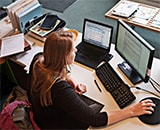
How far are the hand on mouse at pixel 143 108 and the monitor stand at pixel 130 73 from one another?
231 mm

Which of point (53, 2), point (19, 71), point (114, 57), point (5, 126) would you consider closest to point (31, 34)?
point (19, 71)

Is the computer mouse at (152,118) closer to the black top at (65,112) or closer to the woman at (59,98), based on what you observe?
the woman at (59,98)

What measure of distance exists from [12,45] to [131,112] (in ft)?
3.81

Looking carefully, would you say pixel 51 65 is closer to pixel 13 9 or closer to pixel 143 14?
pixel 13 9

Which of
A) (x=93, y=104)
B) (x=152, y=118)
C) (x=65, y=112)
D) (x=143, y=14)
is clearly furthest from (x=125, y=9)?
(x=65, y=112)

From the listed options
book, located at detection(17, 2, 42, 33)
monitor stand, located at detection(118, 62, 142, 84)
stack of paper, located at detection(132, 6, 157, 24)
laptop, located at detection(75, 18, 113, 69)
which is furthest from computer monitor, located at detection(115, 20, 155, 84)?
stack of paper, located at detection(132, 6, 157, 24)

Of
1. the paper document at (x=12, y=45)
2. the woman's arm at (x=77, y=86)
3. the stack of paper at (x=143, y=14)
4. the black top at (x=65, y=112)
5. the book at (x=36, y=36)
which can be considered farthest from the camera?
the stack of paper at (x=143, y=14)

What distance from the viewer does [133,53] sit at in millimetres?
1941

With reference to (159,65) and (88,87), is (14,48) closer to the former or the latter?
(88,87)

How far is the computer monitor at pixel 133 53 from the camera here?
178cm

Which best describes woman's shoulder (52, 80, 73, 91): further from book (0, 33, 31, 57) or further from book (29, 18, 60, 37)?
book (29, 18, 60, 37)

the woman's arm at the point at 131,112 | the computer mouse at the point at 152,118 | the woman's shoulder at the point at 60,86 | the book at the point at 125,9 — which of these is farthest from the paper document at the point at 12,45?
the book at the point at 125,9

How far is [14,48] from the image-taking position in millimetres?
2348

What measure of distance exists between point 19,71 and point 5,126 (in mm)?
1031
